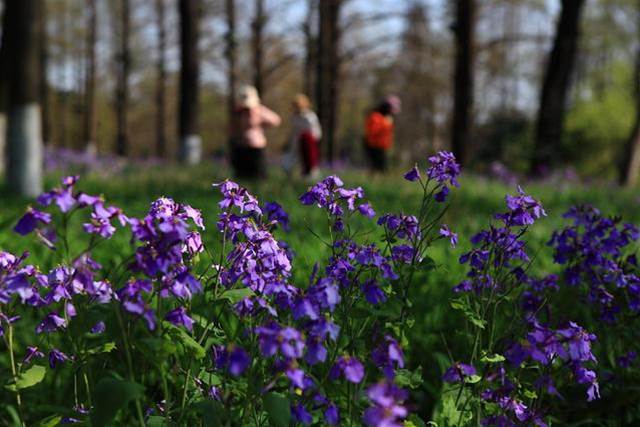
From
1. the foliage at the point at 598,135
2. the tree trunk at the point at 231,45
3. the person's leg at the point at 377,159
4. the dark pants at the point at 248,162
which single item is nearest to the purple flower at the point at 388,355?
the dark pants at the point at 248,162

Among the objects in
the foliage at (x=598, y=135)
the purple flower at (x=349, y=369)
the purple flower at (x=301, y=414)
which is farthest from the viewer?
the foliage at (x=598, y=135)

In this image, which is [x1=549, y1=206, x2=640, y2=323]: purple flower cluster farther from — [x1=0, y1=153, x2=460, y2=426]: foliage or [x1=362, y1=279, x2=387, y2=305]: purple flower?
[x1=362, y1=279, x2=387, y2=305]: purple flower

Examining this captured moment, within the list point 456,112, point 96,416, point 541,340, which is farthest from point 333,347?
point 456,112

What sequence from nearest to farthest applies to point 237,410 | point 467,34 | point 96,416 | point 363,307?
point 96,416
point 237,410
point 363,307
point 467,34

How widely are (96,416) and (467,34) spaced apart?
13.9 meters

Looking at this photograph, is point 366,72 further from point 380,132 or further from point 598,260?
point 598,260

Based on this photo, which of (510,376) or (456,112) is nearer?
(510,376)

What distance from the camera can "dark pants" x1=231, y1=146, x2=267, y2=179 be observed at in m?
10.9

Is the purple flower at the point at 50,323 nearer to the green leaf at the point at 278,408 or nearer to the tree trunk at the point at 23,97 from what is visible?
the green leaf at the point at 278,408

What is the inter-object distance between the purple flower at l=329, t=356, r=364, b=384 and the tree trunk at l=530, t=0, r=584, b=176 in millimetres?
12078

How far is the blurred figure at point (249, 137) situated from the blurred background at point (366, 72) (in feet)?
10.5

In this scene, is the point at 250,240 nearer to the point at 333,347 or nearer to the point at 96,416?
the point at 333,347

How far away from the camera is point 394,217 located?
1951 mm

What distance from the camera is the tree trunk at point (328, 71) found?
56.7 feet
